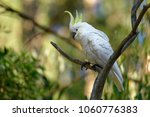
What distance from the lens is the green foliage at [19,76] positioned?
9.27ft

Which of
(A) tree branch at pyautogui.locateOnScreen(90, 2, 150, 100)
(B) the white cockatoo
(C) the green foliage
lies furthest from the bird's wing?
(C) the green foliage

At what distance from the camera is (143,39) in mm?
2521

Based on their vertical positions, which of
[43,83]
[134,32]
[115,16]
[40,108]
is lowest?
[115,16]

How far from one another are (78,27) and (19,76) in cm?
91

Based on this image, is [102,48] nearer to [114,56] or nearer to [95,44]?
[95,44]

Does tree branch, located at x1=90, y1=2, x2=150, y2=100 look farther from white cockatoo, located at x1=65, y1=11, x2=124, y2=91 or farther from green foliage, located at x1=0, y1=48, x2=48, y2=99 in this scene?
green foliage, located at x1=0, y1=48, x2=48, y2=99

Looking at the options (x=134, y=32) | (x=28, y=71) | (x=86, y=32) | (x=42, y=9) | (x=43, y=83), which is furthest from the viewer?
(x=42, y=9)

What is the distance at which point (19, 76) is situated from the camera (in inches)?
114

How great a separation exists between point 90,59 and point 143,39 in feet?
1.50

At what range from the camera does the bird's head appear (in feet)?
6.69

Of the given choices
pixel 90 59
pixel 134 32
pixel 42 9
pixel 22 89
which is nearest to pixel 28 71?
pixel 22 89

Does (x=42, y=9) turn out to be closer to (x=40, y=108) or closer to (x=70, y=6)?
(x=70, y=6)

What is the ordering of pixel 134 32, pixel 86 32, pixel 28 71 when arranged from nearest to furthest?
pixel 134 32 < pixel 86 32 < pixel 28 71

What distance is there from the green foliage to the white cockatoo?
0.73 m
